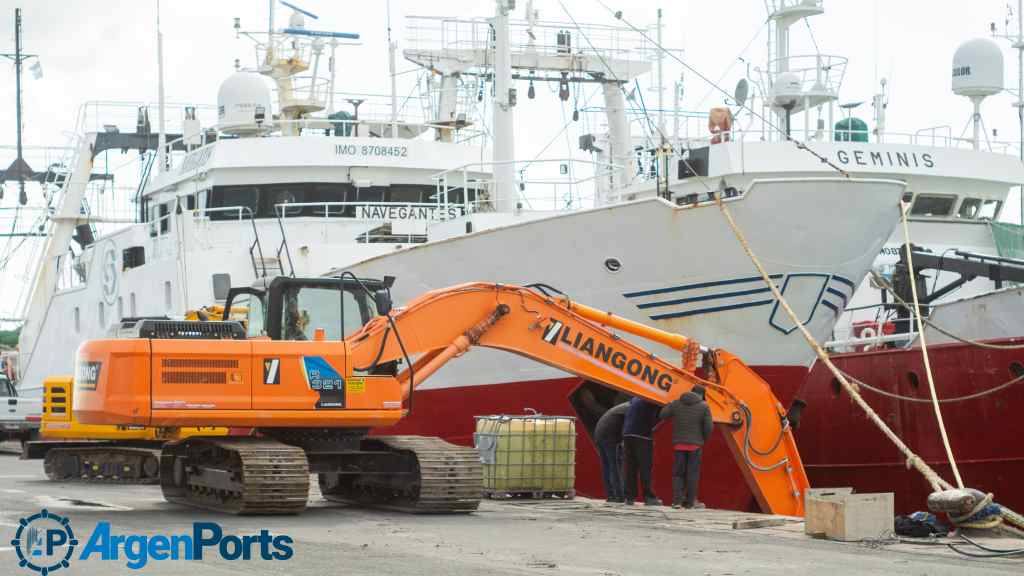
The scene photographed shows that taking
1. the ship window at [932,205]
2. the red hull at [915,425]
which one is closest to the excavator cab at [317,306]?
the red hull at [915,425]

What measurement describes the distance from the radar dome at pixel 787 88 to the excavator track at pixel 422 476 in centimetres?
1413

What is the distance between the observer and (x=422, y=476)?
13570mm

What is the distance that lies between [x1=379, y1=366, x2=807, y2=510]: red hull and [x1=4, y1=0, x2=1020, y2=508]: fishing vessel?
27 mm

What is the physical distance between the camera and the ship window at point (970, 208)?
2580cm

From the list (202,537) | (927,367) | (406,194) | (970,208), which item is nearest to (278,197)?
(406,194)

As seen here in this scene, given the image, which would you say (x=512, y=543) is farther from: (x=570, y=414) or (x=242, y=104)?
(x=242, y=104)

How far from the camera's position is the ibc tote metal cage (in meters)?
16.1

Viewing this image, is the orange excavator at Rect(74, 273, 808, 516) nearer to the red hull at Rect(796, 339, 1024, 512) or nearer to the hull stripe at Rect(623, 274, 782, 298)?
the red hull at Rect(796, 339, 1024, 512)

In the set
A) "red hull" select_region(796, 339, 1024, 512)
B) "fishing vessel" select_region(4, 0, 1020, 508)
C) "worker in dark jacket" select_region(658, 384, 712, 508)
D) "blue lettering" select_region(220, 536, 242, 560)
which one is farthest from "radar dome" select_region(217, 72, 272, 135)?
"blue lettering" select_region(220, 536, 242, 560)

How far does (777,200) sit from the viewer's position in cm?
1819

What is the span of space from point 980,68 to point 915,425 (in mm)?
11342

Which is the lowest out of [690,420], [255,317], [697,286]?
[690,420]

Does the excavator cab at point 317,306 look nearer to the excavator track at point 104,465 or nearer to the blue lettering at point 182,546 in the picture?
the blue lettering at point 182,546

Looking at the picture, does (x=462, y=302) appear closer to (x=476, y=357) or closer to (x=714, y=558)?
(x=714, y=558)
